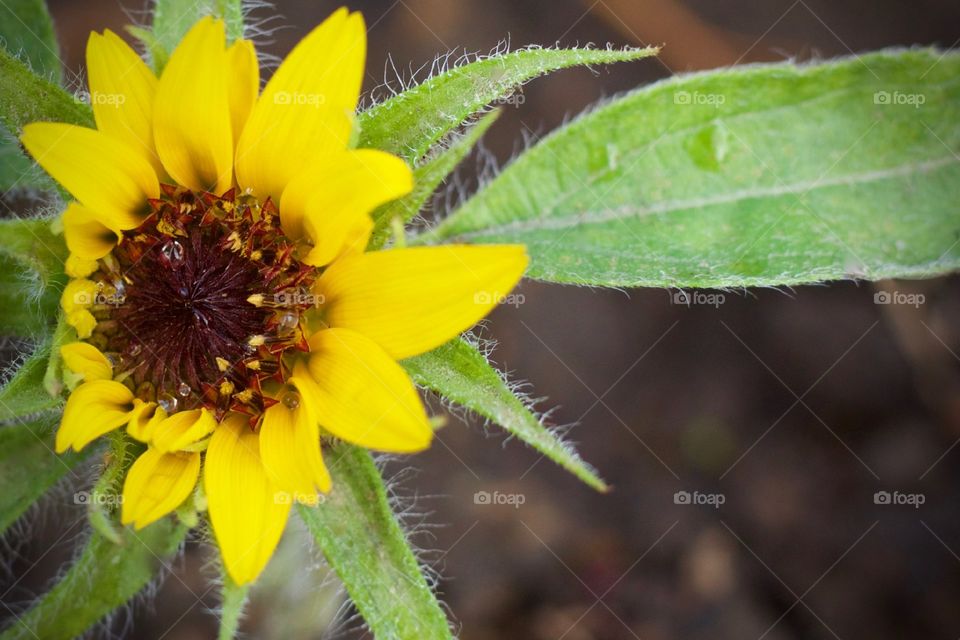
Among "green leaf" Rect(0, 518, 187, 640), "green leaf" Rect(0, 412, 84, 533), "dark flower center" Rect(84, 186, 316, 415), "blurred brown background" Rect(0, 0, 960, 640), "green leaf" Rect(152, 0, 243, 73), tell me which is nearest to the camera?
"dark flower center" Rect(84, 186, 316, 415)

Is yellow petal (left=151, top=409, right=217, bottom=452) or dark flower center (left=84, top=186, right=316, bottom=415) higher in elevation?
dark flower center (left=84, top=186, right=316, bottom=415)

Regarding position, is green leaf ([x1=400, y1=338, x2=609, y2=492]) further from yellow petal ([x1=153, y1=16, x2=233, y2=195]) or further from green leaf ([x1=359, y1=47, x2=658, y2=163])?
yellow petal ([x1=153, y1=16, x2=233, y2=195])

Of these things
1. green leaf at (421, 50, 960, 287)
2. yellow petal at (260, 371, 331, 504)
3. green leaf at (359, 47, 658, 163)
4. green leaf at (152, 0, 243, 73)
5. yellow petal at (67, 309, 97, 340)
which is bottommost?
yellow petal at (67, 309, 97, 340)

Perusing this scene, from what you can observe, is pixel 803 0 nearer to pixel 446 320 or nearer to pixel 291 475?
pixel 446 320

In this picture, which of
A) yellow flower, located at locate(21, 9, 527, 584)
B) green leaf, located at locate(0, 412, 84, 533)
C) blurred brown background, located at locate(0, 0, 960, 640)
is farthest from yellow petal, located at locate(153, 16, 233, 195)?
blurred brown background, located at locate(0, 0, 960, 640)

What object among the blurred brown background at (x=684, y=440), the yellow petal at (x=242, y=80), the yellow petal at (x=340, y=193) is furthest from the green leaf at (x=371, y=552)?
the blurred brown background at (x=684, y=440)

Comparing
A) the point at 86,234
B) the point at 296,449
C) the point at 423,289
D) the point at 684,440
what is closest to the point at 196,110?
the point at 86,234

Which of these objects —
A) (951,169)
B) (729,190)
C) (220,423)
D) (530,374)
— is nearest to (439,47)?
(530,374)
